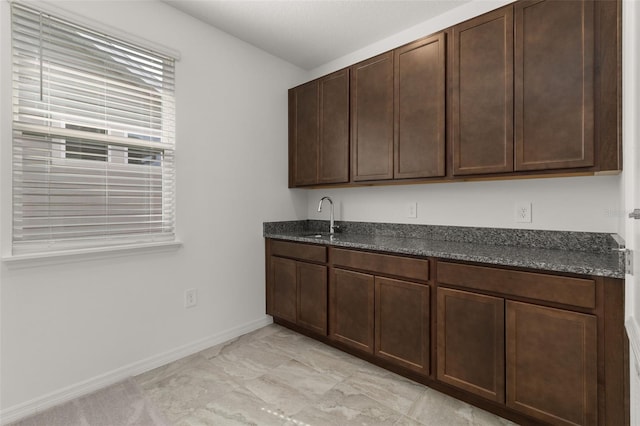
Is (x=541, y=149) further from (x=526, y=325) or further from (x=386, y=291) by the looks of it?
(x=386, y=291)

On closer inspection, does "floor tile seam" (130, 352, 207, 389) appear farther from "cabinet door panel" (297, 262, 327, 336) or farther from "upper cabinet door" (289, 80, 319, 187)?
"upper cabinet door" (289, 80, 319, 187)

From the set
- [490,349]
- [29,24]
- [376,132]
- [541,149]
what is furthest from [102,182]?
[541,149]

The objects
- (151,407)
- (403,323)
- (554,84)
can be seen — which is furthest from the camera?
(403,323)

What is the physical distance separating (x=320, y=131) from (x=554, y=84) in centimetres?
172

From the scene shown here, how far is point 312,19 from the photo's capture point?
246 centimetres

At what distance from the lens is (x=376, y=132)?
97.1 inches

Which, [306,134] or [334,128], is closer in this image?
[334,128]

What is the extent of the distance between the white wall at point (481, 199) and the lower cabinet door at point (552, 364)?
27.5 inches

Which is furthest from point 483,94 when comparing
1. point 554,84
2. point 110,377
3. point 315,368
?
point 110,377

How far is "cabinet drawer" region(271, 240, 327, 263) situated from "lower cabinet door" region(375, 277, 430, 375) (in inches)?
21.7

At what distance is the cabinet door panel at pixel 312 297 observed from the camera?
2549mm

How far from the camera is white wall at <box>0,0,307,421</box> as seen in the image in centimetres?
176

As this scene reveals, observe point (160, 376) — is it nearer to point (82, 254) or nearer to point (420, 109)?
point (82, 254)

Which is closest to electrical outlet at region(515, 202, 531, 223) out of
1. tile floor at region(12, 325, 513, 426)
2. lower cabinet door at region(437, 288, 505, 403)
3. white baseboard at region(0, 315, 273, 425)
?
lower cabinet door at region(437, 288, 505, 403)
